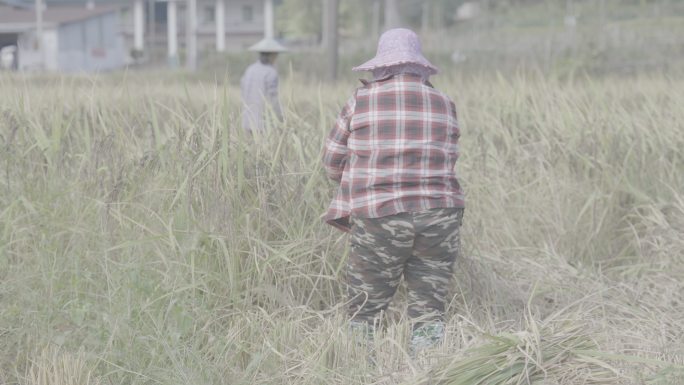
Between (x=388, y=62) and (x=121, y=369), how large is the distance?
1488 millimetres

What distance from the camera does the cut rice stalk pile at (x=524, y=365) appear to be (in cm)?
316

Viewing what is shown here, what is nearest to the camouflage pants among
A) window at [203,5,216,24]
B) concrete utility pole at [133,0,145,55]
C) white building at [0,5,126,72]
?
white building at [0,5,126,72]

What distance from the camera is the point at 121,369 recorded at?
3.38m

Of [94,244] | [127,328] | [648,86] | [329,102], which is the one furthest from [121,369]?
[648,86]

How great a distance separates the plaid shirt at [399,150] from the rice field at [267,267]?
44 cm

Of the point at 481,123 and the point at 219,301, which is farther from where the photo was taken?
the point at 481,123

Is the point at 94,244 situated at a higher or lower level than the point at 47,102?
lower

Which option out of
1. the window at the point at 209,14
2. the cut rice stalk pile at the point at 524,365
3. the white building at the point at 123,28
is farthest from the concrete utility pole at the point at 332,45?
the window at the point at 209,14

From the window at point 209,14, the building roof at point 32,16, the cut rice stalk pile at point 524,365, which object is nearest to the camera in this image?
the cut rice stalk pile at point 524,365

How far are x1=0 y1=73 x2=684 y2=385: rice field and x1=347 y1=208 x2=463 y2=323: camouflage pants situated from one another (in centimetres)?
15

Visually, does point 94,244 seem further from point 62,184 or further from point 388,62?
point 388,62

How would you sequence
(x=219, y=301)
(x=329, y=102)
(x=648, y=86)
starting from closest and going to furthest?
(x=219, y=301) → (x=329, y=102) → (x=648, y=86)

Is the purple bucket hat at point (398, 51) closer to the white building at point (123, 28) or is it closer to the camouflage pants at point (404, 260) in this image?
the camouflage pants at point (404, 260)

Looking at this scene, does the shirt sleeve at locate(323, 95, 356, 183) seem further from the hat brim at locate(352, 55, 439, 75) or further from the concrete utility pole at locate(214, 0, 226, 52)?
the concrete utility pole at locate(214, 0, 226, 52)
